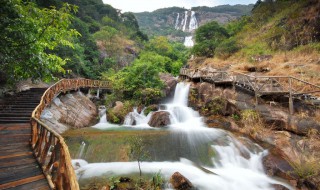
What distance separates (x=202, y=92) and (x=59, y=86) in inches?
486

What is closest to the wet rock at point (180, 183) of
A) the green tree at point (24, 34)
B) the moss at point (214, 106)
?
the green tree at point (24, 34)

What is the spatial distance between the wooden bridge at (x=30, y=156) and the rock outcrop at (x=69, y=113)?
179cm

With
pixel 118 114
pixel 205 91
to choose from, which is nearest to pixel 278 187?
pixel 205 91

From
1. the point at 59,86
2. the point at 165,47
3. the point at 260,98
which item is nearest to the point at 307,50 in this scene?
the point at 260,98

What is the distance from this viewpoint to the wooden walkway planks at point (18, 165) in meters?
4.41

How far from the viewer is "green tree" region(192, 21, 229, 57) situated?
2594 cm

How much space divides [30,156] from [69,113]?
8730mm

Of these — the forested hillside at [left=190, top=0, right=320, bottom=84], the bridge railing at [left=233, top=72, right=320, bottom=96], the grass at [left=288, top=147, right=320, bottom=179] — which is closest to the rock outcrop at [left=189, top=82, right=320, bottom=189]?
the grass at [left=288, top=147, right=320, bottom=179]

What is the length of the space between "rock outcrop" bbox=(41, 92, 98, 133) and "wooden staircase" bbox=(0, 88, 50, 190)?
54.8 inches

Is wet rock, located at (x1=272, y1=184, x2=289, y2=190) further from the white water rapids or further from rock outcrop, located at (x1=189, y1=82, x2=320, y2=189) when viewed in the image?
rock outcrop, located at (x1=189, y1=82, x2=320, y2=189)

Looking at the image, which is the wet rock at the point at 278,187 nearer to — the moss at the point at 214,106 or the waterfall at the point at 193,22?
the moss at the point at 214,106

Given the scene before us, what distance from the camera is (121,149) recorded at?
926cm

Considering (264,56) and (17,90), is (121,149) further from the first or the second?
(264,56)

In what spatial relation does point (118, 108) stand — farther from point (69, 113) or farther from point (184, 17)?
point (184, 17)
